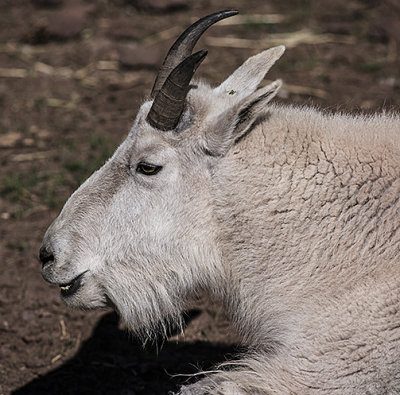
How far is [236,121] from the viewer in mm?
3568

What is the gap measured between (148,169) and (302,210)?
36.3 inches

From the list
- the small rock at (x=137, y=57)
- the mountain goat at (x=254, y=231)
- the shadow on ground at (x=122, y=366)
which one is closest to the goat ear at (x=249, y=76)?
the mountain goat at (x=254, y=231)

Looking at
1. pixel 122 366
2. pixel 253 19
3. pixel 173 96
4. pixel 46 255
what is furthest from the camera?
pixel 253 19

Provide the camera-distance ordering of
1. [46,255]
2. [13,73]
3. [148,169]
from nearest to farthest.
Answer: [148,169]
[46,255]
[13,73]

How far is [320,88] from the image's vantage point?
28.8 feet

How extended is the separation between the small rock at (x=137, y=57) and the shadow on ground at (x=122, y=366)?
5301 millimetres

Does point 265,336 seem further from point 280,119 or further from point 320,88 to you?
point 320,88

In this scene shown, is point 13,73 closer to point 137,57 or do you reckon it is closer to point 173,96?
point 137,57

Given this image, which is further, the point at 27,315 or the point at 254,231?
the point at 27,315

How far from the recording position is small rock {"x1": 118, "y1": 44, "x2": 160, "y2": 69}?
9.70 meters

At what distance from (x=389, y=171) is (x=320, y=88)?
17.9ft

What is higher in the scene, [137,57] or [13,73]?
[137,57]

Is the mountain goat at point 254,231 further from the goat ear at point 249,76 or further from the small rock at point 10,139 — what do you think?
the small rock at point 10,139

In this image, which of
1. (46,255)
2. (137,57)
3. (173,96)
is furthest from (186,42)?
(137,57)
